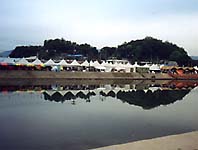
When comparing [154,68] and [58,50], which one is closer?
[154,68]

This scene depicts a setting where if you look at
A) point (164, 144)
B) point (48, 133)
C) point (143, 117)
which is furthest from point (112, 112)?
point (164, 144)

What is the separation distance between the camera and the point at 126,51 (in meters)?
89.4

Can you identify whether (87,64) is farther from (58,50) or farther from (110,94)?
(58,50)

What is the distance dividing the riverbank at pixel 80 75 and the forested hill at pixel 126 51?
2793cm

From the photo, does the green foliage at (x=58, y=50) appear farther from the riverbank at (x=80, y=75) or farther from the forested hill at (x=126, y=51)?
the riverbank at (x=80, y=75)

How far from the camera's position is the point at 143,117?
1477 centimetres

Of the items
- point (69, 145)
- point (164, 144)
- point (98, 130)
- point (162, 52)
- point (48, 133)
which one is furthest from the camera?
point (162, 52)

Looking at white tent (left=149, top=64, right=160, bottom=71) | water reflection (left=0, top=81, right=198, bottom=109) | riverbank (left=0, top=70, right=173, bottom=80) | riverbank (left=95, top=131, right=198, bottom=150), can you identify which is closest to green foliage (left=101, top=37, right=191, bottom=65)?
white tent (left=149, top=64, right=160, bottom=71)

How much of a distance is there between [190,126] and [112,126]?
2.99m

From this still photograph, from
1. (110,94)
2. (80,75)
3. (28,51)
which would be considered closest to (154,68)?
(80,75)

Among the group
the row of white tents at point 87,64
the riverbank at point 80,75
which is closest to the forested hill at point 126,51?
the row of white tents at point 87,64

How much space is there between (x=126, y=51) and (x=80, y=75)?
46255mm

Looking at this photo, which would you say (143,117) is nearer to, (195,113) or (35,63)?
(195,113)

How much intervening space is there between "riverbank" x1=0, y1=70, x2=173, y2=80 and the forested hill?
27.9m
